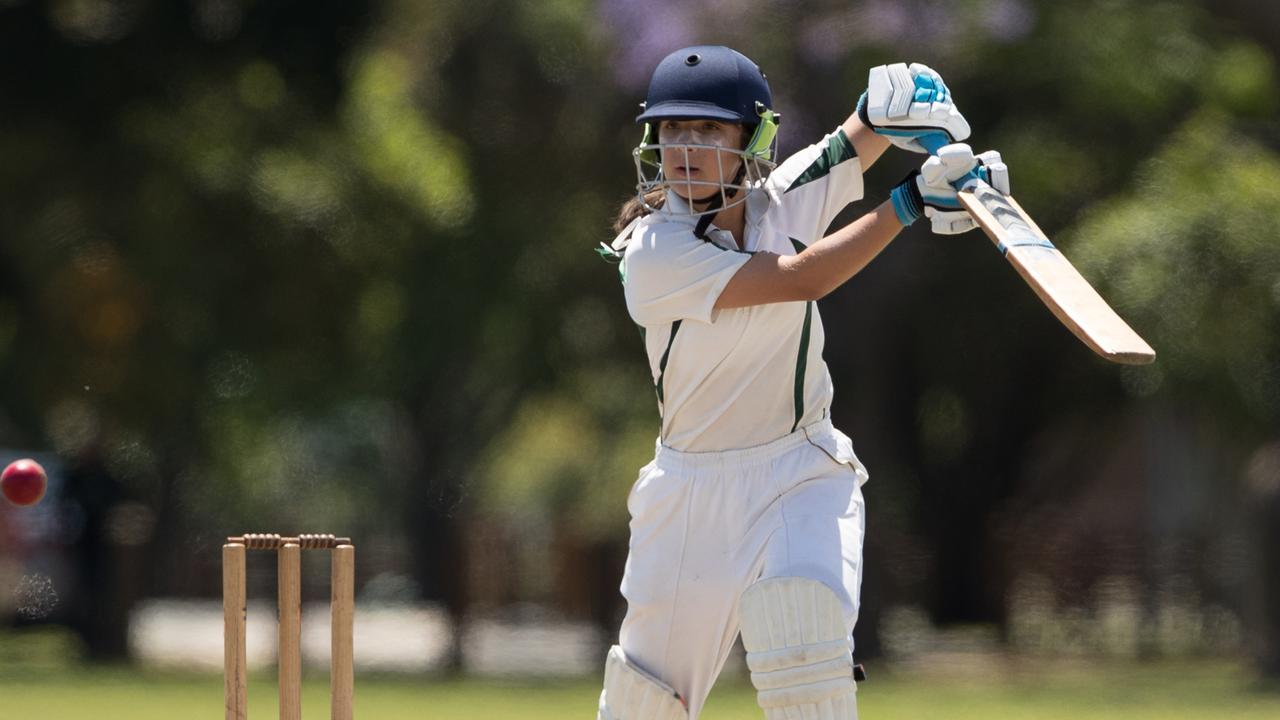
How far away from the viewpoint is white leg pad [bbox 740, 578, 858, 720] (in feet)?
10.9

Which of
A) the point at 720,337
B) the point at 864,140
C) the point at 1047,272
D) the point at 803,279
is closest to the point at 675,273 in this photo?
the point at 720,337

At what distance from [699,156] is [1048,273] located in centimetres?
71

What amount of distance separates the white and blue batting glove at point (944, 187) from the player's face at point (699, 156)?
0.37 meters

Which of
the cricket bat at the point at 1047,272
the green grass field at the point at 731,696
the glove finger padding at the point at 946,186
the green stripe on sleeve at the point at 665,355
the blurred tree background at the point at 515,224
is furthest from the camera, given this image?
the blurred tree background at the point at 515,224

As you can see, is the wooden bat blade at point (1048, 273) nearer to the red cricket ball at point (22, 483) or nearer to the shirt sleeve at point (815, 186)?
the shirt sleeve at point (815, 186)

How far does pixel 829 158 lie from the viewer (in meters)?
3.79

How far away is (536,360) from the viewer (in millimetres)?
10766

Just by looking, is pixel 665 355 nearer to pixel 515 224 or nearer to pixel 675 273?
pixel 675 273

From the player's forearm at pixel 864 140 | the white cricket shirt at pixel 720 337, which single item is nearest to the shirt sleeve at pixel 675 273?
the white cricket shirt at pixel 720 337

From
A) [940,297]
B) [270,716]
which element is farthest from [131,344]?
[940,297]

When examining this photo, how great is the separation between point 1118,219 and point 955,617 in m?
4.04

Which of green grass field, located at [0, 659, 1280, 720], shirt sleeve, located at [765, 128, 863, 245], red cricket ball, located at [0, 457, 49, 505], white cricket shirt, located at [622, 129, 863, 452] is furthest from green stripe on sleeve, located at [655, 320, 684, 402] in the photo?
green grass field, located at [0, 659, 1280, 720]

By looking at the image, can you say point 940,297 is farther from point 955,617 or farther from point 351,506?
point 351,506

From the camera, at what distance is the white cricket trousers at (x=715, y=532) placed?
3.52m
